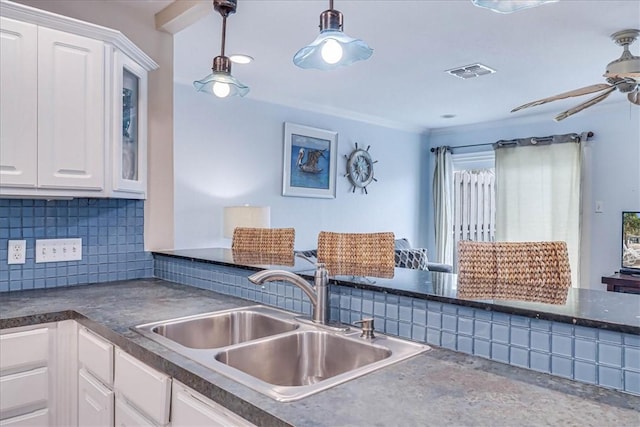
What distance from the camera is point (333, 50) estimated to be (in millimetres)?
1477

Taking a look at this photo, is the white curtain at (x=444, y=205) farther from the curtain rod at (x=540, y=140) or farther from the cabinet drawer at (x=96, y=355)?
the cabinet drawer at (x=96, y=355)

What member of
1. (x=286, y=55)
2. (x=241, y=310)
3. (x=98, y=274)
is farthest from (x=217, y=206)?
(x=241, y=310)

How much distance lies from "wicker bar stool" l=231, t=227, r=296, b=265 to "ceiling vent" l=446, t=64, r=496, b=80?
2.10m

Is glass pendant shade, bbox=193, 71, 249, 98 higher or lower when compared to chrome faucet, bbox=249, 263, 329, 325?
higher

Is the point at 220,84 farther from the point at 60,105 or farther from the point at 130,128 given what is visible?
the point at 60,105

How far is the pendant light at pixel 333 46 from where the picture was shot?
1.44 m

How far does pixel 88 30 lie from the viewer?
1.93 meters

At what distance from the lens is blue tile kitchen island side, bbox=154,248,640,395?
959mm

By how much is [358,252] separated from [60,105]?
1443 mm

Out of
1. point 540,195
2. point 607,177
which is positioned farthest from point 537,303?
point 540,195

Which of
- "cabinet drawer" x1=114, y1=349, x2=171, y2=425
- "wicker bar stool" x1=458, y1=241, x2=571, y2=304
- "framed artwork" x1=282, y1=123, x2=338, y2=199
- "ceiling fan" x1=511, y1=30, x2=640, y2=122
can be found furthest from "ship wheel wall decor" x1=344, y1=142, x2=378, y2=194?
"cabinet drawer" x1=114, y1=349, x2=171, y2=425

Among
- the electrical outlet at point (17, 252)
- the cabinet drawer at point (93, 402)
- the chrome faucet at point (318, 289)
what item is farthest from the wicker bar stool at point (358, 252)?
the electrical outlet at point (17, 252)

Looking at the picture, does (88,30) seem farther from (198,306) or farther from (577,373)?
(577,373)

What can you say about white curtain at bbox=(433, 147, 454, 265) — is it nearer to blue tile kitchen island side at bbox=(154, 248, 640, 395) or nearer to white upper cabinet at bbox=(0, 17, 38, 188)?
blue tile kitchen island side at bbox=(154, 248, 640, 395)
